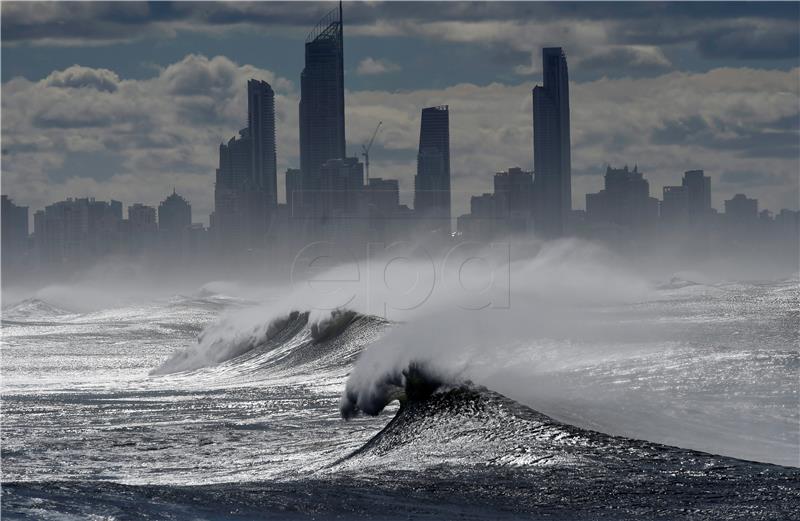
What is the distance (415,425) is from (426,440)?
1042mm

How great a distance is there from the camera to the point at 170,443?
838 inches

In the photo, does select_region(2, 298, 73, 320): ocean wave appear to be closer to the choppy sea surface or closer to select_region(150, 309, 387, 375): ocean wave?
select_region(150, 309, 387, 375): ocean wave

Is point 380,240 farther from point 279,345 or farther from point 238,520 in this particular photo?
point 238,520

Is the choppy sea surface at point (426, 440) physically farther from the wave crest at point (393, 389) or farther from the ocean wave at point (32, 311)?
the ocean wave at point (32, 311)

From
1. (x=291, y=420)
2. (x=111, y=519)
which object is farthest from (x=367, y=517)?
(x=291, y=420)

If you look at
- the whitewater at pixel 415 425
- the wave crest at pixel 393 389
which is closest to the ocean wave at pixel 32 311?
the whitewater at pixel 415 425

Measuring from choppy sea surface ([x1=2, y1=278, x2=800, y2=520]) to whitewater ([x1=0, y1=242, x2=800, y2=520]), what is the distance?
0.05 meters

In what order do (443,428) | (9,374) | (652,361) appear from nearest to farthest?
(443,428), (652,361), (9,374)

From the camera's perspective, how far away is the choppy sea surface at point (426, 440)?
504 inches

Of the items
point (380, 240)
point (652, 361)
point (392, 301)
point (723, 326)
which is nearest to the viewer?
point (652, 361)

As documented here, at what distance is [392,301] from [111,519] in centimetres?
4297

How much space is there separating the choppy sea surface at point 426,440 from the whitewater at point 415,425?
49 mm

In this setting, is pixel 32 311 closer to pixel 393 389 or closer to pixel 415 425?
pixel 393 389

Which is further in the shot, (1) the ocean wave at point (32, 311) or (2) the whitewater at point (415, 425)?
(1) the ocean wave at point (32, 311)
